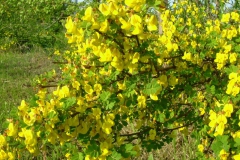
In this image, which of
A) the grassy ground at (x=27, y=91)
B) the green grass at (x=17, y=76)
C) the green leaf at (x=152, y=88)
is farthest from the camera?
the green grass at (x=17, y=76)

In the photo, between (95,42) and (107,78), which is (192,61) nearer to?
(107,78)

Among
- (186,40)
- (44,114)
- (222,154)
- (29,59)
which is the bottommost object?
(29,59)

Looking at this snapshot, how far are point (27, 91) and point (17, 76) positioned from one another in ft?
5.49

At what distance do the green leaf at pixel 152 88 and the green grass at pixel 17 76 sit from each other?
79.1 inches

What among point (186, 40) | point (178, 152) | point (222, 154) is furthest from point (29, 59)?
point (222, 154)

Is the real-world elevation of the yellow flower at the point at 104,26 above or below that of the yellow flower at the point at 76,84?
above

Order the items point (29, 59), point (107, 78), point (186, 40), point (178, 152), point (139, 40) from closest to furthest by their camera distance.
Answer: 1. point (139, 40)
2. point (107, 78)
3. point (186, 40)
4. point (178, 152)
5. point (29, 59)

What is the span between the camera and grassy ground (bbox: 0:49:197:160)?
2967 mm

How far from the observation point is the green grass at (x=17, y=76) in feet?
16.2

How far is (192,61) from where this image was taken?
6.47 ft

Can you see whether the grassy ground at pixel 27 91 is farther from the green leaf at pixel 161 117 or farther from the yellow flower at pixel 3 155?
the green leaf at pixel 161 117

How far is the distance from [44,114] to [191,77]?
0.98 m

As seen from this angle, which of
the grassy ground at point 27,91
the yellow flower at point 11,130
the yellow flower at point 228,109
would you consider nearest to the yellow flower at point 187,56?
the yellow flower at point 228,109

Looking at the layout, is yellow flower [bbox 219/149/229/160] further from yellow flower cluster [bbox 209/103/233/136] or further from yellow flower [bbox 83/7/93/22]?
yellow flower [bbox 83/7/93/22]
